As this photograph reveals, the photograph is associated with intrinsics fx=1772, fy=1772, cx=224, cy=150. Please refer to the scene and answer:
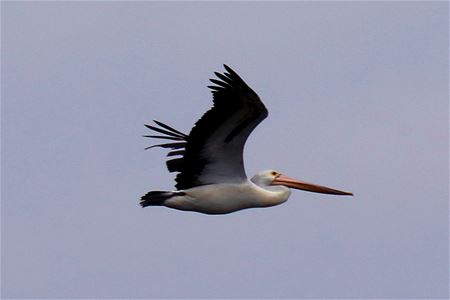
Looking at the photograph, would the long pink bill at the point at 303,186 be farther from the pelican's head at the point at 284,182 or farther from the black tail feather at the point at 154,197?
the black tail feather at the point at 154,197

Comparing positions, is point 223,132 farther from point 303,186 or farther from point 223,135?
point 303,186

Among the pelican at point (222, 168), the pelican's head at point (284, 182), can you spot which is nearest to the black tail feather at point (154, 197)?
the pelican at point (222, 168)

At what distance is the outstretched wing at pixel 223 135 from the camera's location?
2238 centimetres

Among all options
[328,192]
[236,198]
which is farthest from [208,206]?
[328,192]

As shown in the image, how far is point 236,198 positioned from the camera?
23.7 m

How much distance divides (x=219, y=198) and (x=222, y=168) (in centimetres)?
40

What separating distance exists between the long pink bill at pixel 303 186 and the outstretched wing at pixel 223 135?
3.58 ft

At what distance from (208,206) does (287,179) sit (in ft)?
5.46

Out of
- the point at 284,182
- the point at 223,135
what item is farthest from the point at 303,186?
the point at 223,135

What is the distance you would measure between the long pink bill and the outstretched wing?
1.09 m

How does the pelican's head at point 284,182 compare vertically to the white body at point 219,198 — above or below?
above

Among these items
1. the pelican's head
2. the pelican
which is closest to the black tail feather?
the pelican

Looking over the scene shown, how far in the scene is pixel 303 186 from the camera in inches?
985

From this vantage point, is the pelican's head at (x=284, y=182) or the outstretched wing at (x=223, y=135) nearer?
the outstretched wing at (x=223, y=135)
